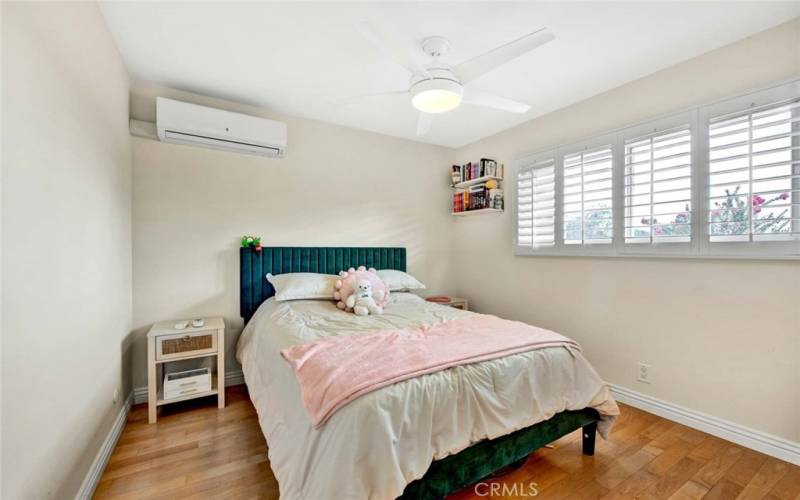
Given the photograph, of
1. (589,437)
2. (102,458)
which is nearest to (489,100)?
(589,437)

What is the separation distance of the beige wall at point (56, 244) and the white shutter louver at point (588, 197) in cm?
330

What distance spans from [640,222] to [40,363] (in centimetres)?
339

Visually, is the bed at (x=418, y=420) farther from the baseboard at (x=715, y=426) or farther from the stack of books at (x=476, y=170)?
the stack of books at (x=476, y=170)

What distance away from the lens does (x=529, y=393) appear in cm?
158

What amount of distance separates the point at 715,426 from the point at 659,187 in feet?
5.30

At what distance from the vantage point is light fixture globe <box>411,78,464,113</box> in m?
1.81

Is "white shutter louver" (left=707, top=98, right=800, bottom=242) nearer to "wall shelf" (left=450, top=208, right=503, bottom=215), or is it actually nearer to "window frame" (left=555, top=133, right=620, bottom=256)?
"window frame" (left=555, top=133, right=620, bottom=256)

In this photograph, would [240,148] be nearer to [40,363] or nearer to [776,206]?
[40,363]

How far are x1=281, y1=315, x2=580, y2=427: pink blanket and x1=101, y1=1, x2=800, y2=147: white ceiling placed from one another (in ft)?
4.80

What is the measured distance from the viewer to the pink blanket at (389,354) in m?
1.26

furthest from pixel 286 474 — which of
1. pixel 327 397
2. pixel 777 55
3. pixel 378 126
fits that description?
pixel 777 55

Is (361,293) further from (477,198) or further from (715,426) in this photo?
(715,426)

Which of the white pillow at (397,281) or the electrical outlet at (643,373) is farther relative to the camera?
the white pillow at (397,281)

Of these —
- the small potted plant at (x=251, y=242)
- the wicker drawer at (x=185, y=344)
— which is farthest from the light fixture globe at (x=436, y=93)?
the wicker drawer at (x=185, y=344)
